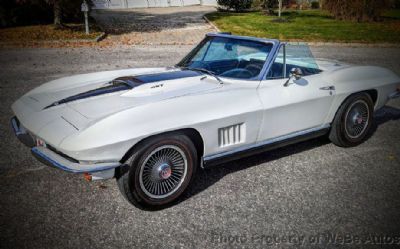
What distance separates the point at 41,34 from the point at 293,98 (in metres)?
13.2

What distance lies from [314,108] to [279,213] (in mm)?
1372

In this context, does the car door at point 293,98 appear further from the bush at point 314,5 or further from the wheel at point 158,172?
the bush at point 314,5

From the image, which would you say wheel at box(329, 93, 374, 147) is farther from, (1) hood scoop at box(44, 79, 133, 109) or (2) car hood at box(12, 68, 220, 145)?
(1) hood scoop at box(44, 79, 133, 109)

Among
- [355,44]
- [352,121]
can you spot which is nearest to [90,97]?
[352,121]

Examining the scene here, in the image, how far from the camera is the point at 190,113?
2.89m

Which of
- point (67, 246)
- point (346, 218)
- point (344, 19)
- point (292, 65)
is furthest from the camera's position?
point (344, 19)

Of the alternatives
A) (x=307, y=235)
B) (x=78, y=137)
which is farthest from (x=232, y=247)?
(x=78, y=137)

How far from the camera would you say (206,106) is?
301 cm

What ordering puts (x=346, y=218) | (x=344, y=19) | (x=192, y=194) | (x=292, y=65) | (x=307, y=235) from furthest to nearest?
1. (x=344, y=19)
2. (x=292, y=65)
3. (x=192, y=194)
4. (x=346, y=218)
5. (x=307, y=235)

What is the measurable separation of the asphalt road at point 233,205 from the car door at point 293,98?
1.64 ft

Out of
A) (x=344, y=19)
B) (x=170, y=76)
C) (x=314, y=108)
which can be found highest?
(x=344, y=19)

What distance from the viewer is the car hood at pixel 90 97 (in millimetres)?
2793

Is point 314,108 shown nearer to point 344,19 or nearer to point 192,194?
point 192,194

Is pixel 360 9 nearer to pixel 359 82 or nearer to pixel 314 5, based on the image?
pixel 314 5
